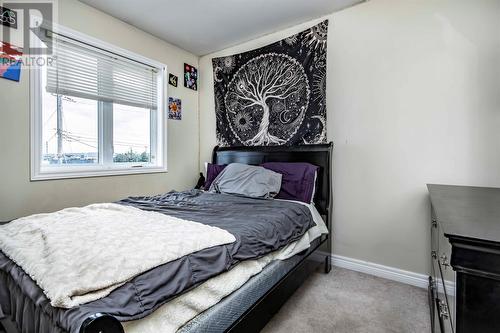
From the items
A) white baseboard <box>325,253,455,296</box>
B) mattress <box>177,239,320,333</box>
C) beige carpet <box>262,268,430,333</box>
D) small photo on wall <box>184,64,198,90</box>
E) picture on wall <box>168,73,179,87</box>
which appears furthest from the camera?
small photo on wall <box>184,64,198,90</box>

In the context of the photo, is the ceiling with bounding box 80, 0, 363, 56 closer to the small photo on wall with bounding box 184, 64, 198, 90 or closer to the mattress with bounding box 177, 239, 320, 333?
the small photo on wall with bounding box 184, 64, 198, 90

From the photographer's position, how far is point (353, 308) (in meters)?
1.74

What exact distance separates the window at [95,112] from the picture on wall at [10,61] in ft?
0.32

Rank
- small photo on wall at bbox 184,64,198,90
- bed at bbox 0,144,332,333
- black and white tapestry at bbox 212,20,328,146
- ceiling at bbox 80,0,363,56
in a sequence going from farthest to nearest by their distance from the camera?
small photo on wall at bbox 184,64,198,90
black and white tapestry at bbox 212,20,328,146
ceiling at bbox 80,0,363,56
bed at bbox 0,144,332,333

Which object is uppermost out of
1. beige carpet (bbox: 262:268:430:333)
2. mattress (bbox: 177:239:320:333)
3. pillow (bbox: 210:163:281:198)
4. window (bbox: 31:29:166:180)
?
window (bbox: 31:29:166:180)

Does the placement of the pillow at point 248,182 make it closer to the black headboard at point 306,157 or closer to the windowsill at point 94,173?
the black headboard at point 306,157

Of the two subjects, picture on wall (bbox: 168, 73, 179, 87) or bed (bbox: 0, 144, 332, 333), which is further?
picture on wall (bbox: 168, 73, 179, 87)

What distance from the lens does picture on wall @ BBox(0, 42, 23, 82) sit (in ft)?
6.07

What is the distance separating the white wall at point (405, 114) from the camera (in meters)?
1.81

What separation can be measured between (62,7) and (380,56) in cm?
279

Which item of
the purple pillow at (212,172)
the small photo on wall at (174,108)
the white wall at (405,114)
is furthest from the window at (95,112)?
the white wall at (405,114)

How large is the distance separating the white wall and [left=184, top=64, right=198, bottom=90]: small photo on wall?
4.96ft

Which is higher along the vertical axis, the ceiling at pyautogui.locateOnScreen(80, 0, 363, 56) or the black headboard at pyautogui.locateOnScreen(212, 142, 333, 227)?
the ceiling at pyautogui.locateOnScreen(80, 0, 363, 56)

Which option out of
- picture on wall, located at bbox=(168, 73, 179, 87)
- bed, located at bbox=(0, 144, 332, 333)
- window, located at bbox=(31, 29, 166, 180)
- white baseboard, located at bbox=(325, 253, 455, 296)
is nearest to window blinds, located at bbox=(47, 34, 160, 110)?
window, located at bbox=(31, 29, 166, 180)
